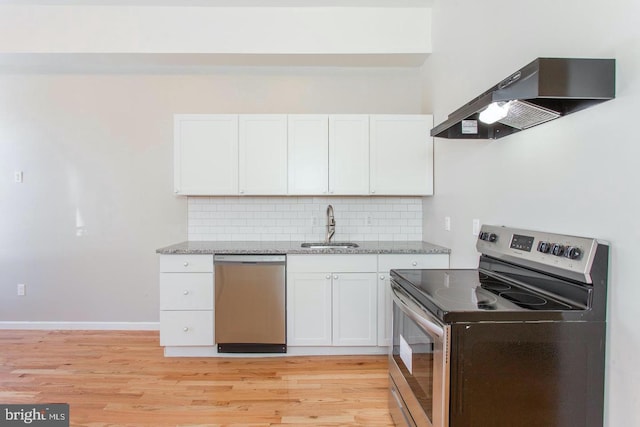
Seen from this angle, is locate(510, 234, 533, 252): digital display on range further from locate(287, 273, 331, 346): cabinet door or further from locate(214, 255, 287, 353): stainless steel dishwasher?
locate(214, 255, 287, 353): stainless steel dishwasher

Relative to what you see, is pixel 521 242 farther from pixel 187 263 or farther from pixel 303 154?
pixel 187 263

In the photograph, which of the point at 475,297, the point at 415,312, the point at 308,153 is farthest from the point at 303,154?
the point at 475,297

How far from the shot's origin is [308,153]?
2.93m

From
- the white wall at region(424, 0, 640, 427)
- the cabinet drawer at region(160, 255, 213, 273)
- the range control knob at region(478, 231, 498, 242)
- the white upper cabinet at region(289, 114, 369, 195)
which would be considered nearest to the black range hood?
the white wall at region(424, 0, 640, 427)

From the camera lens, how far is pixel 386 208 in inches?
129

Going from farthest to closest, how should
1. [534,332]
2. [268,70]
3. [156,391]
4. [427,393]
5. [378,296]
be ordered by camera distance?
[268,70]
[378,296]
[156,391]
[427,393]
[534,332]

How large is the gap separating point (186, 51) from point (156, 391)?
266 cm

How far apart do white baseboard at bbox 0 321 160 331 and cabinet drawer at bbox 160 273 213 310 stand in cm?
91

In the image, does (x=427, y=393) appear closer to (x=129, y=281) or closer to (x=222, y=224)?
(x=222, y=224)

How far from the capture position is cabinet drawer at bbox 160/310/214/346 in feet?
8.75

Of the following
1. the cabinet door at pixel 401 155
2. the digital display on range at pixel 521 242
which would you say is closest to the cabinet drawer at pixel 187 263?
the cabinet door at pixel 401 155

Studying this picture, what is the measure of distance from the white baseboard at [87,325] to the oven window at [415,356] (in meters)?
2.62

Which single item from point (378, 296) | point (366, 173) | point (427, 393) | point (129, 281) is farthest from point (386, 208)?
point (129, 281)

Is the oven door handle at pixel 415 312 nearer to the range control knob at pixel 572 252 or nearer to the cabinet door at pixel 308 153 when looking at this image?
the range control knob at pixel 572 252
